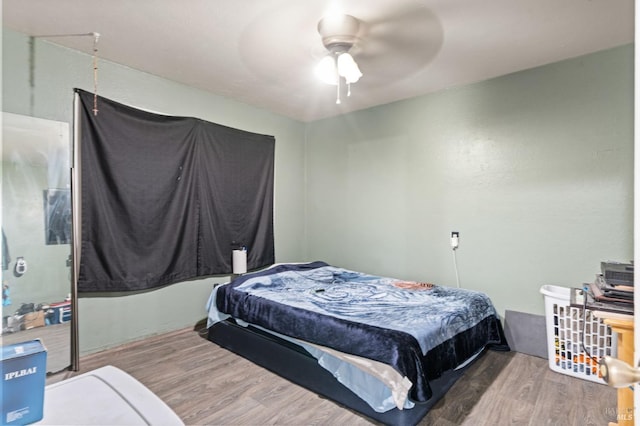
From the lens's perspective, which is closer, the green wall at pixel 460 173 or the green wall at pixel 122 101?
the green wall at pixel 122 101

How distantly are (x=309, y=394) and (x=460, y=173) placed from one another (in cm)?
246

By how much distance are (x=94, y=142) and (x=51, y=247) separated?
90cm

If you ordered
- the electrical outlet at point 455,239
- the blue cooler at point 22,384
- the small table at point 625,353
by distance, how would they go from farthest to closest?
1. the electrical outlet at point 455,239
2. the small table at point 625,353
3. the blue cooler at point 22,384

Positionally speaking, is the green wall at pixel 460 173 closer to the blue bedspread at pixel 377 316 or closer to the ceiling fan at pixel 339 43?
the blue bedspread at pixel 377 316

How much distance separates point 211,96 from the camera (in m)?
3.67

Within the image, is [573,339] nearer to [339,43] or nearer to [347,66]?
[347,66]

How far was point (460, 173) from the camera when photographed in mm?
3400

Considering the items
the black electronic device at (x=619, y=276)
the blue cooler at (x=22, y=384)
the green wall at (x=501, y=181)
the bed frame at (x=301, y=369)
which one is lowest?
the bed frame at (x=301, y=369)

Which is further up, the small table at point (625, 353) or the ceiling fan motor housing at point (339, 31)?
the ceiling fan motor housing at point (339, 31)

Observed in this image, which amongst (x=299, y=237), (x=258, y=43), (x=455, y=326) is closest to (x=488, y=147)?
(x=455, y=326)

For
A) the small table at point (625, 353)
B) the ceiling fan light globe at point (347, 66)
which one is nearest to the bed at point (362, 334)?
the small table at point (625, 353)

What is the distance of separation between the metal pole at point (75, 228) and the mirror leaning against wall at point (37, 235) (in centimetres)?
3

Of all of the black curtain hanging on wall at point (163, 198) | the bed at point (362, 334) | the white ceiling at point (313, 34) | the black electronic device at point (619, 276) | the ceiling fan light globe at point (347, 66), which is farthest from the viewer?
the black curtain hanging on wall at point (163, 198)

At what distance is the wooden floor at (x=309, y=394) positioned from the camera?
79.4 inches
